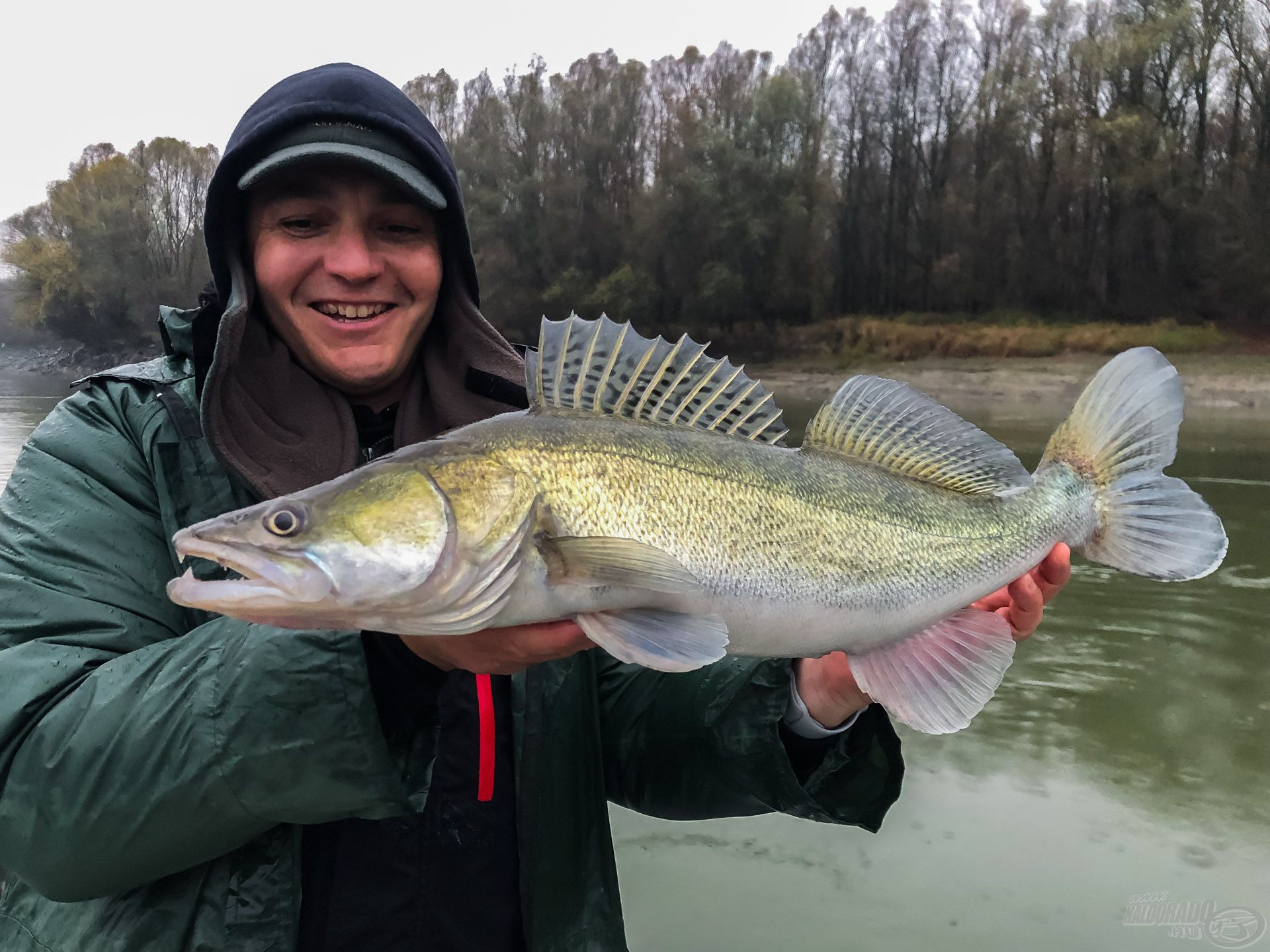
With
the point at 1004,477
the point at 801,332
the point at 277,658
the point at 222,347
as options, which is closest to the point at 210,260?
the point at 222,347

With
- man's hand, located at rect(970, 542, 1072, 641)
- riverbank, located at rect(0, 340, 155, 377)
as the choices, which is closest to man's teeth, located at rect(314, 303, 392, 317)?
man's hand, located at rect(970, 542, 1072, 641)

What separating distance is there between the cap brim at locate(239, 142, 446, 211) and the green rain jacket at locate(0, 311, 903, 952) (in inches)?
14.9

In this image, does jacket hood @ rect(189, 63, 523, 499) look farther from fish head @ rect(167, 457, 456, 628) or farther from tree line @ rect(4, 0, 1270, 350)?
tree line @ rect(4, 0, 1270, 350)

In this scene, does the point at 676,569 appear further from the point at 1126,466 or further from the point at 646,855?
the point at 646,855

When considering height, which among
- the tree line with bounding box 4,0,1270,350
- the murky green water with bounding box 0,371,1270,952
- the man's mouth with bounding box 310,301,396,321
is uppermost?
the tree line with bounding box 4,0,1270,350

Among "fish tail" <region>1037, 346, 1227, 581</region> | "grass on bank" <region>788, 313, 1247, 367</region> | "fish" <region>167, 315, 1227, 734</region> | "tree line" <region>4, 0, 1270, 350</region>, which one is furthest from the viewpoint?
"tree line" <region>4, 0, 1270, 350</region>

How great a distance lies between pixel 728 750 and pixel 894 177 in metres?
35.5

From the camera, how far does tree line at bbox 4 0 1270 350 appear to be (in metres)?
26.1

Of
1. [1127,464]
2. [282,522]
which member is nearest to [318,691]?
[282,522]

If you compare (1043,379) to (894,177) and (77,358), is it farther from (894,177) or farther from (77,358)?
(77,358)

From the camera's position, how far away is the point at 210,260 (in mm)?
2115

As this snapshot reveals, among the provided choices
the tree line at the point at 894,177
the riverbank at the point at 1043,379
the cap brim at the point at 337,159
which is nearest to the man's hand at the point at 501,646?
the cap brim at the point at 337,159

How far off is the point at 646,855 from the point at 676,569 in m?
2.31

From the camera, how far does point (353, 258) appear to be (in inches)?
79.0
